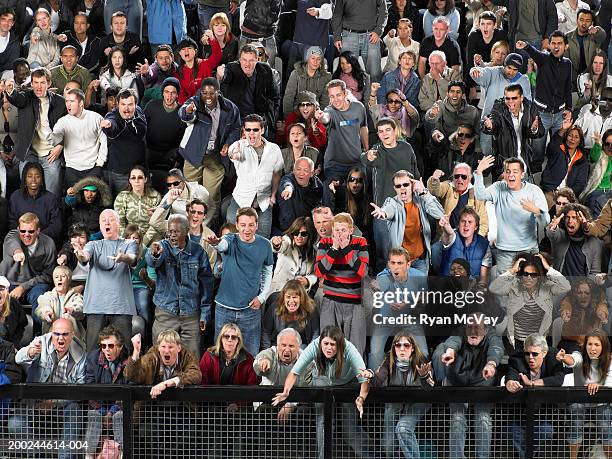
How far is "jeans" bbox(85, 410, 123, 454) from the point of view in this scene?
38.8 feet

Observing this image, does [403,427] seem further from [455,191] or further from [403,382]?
[455,191]

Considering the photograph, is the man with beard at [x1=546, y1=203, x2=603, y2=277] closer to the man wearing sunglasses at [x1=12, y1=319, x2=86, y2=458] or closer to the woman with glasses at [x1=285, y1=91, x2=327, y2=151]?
the woman with glasses at [x1=285, y1=91, x2=327, y2=151]

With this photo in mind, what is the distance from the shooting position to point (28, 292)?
1555 cm

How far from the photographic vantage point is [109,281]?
1473 cm

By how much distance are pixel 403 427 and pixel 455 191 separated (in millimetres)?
4967

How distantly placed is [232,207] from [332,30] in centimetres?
401

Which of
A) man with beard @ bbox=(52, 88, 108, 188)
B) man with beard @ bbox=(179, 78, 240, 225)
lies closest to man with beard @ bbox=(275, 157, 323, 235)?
man with beard @ bbox=(179, 78, 240, 225)

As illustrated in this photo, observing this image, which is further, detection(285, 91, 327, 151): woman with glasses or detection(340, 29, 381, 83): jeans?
detection(340, 29, 381, 83): jeans

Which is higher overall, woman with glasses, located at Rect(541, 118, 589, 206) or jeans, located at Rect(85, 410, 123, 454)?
woman with glasses, located at Rect(541, 118, 589, 206)

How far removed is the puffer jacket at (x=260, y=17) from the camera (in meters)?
18.8

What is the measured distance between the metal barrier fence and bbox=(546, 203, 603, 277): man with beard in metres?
4.00

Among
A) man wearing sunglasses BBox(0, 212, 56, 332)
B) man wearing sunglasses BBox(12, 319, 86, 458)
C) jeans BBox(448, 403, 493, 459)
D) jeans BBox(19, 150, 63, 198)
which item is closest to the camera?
jeans BBox(448, 403, 493, 459)

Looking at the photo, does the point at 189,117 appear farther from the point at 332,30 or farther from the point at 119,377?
the point at 119,377

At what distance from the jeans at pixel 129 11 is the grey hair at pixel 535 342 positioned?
28.3ft
